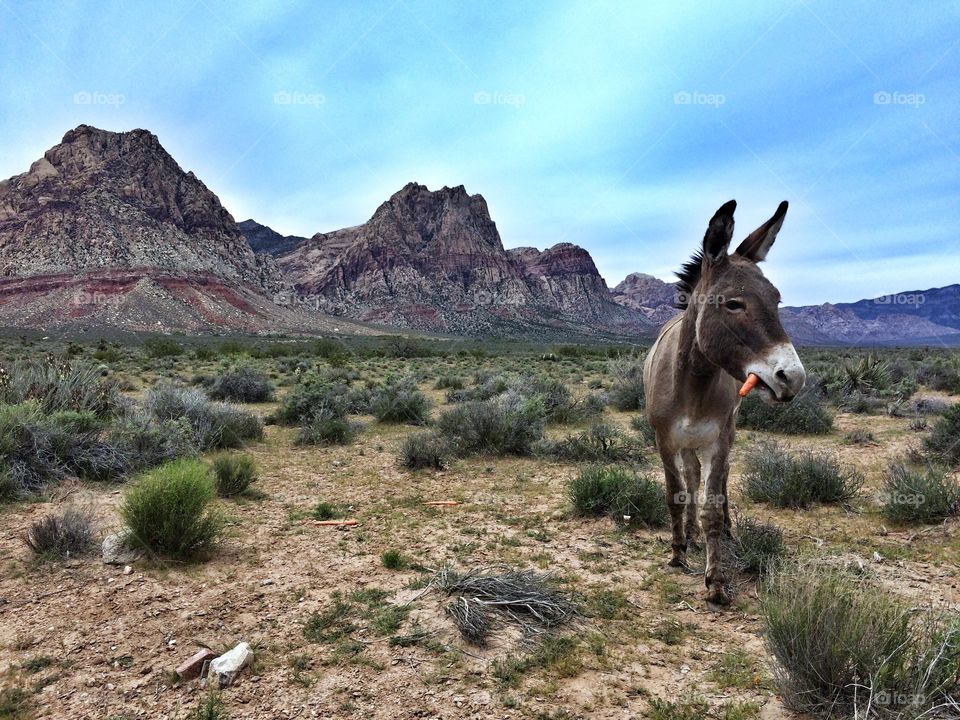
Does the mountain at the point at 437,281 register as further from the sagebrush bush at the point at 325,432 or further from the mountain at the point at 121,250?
the sagebrush bush at the point at 325,432

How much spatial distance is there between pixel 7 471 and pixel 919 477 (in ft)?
37.2

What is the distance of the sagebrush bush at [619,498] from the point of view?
6.25 metres

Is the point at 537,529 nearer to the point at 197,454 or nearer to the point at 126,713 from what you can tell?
the point at 126,713

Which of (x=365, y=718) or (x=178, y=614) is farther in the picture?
(x=178, y=614)

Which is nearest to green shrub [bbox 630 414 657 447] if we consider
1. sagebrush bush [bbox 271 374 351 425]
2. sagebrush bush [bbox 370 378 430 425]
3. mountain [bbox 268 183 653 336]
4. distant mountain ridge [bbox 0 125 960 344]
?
sagebrush bush [bbox 370 378 430 425]

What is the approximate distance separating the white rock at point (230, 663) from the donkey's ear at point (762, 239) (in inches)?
183

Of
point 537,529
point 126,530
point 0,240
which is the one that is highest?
point 0,240

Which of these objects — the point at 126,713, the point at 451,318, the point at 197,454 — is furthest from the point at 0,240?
the point at 126,713

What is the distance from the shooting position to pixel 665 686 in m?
3.26

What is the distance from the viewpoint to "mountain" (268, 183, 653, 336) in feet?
471

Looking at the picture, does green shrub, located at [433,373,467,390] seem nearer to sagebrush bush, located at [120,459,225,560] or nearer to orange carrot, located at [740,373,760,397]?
sagebrush bush, located at [120,459,225,560]

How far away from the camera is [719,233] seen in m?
3.73

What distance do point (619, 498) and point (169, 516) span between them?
16.7 feet
